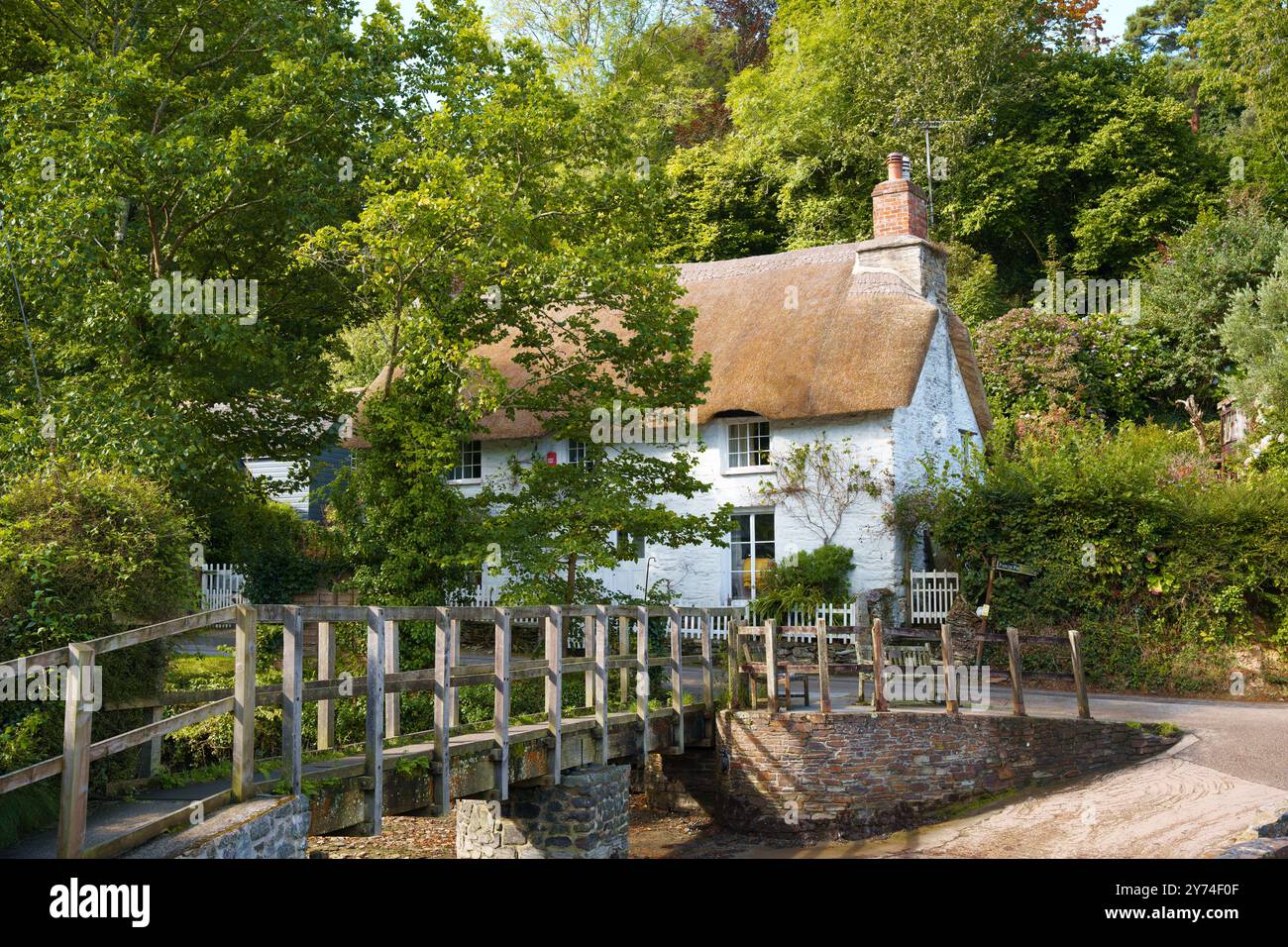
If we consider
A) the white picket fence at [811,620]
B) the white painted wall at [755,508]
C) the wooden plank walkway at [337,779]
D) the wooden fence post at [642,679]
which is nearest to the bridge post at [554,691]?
the wooden plank walkway at [337,779]

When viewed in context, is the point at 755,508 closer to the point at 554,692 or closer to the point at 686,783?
the point at 686,783

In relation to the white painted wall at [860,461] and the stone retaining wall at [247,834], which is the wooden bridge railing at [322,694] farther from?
the white painted wall at [860,461]

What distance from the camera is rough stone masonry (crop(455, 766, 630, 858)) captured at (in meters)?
12.2

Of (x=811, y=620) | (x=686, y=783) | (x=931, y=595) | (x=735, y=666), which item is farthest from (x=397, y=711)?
(x=931, y=595)

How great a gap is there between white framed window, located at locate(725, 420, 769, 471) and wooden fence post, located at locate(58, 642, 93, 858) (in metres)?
18.1

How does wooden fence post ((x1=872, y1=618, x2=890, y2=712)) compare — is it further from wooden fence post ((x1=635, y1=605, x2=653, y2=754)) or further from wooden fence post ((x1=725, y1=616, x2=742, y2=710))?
wooden fence post ((x1=635, y1=605, x2=653, y2=754))

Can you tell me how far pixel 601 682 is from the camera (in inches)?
504

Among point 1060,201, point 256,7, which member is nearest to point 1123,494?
point 256,7

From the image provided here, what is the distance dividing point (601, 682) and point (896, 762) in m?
3.86

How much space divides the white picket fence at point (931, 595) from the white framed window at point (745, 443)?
400cm

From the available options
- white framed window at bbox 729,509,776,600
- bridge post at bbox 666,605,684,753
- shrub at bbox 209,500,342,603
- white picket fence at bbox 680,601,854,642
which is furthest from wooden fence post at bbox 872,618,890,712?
shrub at bbox 209,500,342,603

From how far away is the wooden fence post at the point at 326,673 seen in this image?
9.15 metres
